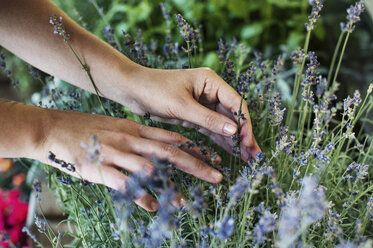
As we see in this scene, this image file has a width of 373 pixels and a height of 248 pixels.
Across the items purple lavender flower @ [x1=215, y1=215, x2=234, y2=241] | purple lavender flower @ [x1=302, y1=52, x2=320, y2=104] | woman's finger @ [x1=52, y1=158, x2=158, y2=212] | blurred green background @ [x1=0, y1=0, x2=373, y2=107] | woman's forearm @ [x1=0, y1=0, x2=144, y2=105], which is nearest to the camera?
purple lavender flower @ [x1=215, y1=215, x2=234, y2=241]

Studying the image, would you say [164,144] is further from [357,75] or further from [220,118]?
[357,75]

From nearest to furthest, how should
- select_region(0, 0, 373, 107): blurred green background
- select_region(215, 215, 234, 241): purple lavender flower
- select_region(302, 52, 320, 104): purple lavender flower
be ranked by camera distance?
select_region(215, 215, 234, 241): purple lavender flower, select_region(302, 52, 320, 104): purple lavender flower, select_region(0, 0, 373, 107): blurred green background

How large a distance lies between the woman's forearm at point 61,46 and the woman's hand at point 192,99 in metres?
0.04

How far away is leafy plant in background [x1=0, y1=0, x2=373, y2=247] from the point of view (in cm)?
50

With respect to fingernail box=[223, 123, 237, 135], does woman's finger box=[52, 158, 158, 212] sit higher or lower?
lower

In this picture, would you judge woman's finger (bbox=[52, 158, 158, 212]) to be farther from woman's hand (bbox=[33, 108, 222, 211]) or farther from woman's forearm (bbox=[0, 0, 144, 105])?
woman's forearm (bbox=[0, 0, 144, 105])

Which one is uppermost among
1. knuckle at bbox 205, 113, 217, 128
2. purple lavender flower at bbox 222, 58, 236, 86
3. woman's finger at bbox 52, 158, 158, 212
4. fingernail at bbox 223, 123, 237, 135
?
purple lavender flower at bbox 222, 58, 236, 86

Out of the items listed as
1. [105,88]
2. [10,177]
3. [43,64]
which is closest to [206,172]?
[105,88]

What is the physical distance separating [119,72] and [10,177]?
3.85ft

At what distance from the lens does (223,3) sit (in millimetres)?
1966

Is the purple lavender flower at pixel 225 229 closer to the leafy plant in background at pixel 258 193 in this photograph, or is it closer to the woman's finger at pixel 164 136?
the leafy plant in background at pixel 258 193

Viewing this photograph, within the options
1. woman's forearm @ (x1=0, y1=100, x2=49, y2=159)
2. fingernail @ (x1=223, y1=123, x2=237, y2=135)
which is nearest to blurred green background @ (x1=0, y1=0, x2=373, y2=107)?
fingernail @ (x1=223, y1=123, x2=237, y2=135)

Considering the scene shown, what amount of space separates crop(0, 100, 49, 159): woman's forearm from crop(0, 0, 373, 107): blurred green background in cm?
95

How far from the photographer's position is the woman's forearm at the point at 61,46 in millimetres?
862
